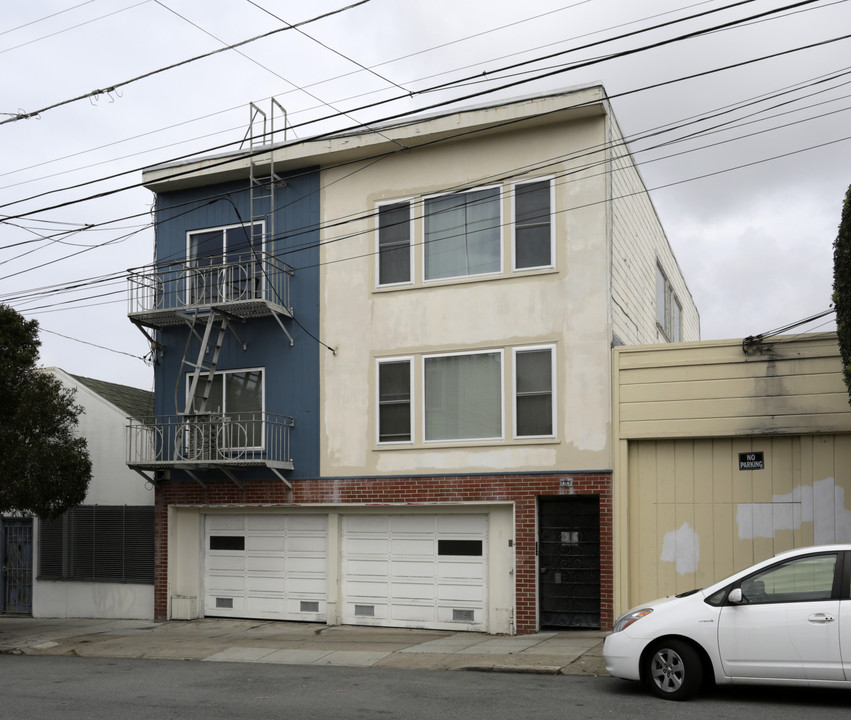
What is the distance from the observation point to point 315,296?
62.1 feet

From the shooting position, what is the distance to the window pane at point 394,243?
60.1 ft

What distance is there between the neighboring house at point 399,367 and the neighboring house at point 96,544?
0.64 meters

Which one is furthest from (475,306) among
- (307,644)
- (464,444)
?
(307,644)

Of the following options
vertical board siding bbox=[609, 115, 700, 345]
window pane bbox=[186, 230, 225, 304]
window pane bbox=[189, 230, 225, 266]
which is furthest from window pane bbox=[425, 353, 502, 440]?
window pane bbox=[189, 230, 225, 266]

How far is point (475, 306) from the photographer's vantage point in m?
17.6

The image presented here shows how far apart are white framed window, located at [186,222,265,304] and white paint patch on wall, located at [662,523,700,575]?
845 centimetres

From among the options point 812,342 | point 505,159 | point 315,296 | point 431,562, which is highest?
point 505,159

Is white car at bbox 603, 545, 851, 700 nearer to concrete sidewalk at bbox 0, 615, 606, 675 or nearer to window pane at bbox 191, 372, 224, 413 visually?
concrete sidewalk at bbox 0, 615, 606, 675

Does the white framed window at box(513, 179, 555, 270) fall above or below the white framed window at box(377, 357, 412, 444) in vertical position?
above

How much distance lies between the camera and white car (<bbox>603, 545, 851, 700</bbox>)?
9703 millimetres

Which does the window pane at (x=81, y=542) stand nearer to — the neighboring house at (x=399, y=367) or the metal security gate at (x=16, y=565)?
the metal security gate at (x=16, y=565)

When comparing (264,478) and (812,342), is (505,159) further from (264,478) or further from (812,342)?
(264,478)

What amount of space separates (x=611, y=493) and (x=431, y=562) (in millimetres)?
3561

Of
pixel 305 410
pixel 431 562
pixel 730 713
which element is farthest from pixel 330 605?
pixel 730 713
